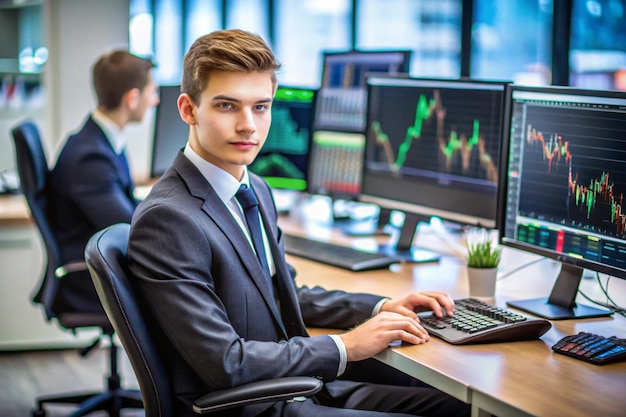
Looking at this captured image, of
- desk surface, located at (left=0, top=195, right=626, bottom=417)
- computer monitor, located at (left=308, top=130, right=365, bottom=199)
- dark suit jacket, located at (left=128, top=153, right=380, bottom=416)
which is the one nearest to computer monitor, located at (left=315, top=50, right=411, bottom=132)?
computer monitor, located at (left=308, top=130, right=365, bottom=199)

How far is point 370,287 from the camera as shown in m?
2.35

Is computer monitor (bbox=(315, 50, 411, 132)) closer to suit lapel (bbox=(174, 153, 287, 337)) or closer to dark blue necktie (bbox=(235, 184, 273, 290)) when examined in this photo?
dark blue necktie (bbox=(235, 184, 273, 290))

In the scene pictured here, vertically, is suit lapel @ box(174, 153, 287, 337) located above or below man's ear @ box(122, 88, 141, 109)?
below

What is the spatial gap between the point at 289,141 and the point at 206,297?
183 centimetres

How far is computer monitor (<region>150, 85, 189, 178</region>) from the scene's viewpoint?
4.00 m

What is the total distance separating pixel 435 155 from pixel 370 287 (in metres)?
0.57

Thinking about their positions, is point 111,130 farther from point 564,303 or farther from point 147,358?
point 564,303

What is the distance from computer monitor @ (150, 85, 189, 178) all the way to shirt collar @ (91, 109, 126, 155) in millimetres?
468

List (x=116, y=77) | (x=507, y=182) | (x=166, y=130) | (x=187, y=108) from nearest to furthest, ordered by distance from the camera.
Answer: (x=187, y=108) < (x=507, y=182) < (x=116, y=77) < (x=166, y=130)

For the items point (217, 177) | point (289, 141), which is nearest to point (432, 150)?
point (289, 141)

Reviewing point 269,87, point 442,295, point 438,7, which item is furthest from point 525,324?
point 438,7

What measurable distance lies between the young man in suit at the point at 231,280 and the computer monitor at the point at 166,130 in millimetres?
2079

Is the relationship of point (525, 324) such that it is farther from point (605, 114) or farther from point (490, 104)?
point (490, 104)

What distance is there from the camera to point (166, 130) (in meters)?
4.04
